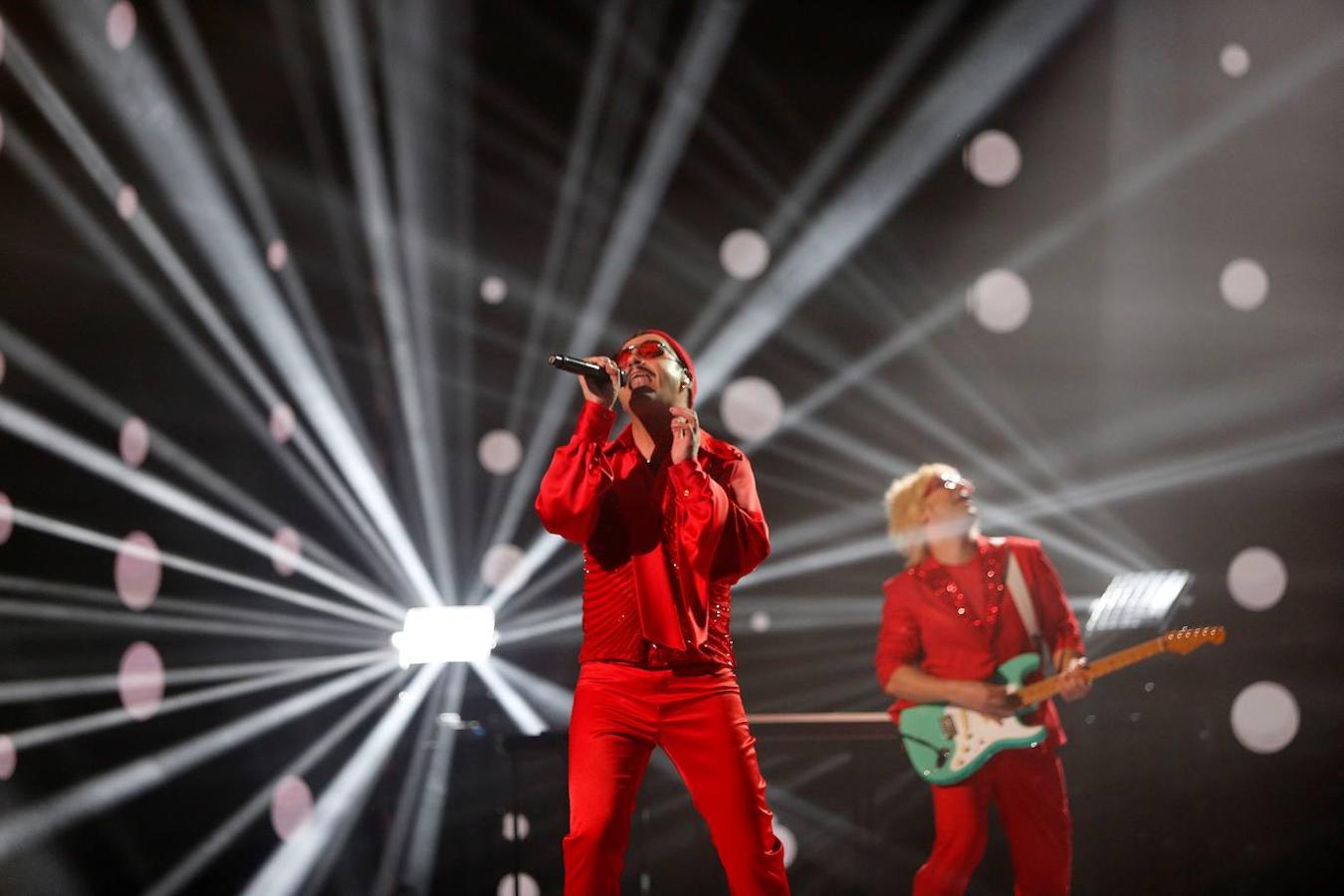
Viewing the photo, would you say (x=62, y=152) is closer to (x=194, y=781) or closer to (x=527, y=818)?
(x=194, y=781)

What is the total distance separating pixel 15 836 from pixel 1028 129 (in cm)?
475

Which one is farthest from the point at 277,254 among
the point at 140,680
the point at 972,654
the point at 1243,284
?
the point at 1243,284

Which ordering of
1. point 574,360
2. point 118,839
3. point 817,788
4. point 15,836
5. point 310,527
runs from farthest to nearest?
1. point 310,527
2. point 817,788
3. point 118,839
4. point 15,836
5. point 574,360

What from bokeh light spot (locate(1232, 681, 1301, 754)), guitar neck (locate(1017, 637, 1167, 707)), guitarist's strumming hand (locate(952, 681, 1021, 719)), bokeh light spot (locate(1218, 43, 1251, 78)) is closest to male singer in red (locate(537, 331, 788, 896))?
guitarist's strumming hand (locate(952, 681, 1021, 719))

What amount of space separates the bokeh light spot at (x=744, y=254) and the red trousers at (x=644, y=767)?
120 inches

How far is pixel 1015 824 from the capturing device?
3.10 m

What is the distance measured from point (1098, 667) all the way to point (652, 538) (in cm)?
151

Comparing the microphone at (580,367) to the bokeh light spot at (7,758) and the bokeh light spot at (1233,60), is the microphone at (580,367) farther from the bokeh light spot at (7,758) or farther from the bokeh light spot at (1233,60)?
the bokeh light spot at (1233,60)

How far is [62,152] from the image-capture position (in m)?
4.48

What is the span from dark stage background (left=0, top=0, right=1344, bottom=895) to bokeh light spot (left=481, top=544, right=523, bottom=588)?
2 cm

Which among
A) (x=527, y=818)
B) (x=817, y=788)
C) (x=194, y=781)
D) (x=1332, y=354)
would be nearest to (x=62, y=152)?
(x=194, y=781)

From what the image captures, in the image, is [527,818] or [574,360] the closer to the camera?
[574,360]

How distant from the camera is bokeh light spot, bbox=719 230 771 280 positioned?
16.9 ft

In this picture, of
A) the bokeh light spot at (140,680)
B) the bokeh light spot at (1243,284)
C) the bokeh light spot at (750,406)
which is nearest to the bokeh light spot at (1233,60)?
the bokeh light spot at (1243,284)
